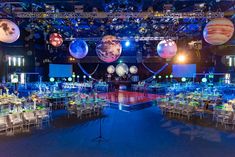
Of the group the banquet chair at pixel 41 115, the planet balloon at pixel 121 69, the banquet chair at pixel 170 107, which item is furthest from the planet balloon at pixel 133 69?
the banquet chair at pixel 41 115

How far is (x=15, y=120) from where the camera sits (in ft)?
26.2

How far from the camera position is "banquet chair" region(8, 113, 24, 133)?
7.88m

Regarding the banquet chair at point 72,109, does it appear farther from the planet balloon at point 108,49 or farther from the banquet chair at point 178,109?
the banquet chair at point 178,109

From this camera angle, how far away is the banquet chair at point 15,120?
7883 mm

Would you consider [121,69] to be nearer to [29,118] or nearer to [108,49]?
[29,118]

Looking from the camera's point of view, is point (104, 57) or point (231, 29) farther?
point (104, 57)

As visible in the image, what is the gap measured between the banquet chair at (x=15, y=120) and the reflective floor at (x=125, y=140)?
1.97 ft

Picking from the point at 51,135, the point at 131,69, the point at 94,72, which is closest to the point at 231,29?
the point at 51,135

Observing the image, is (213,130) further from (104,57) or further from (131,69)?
(131,69)

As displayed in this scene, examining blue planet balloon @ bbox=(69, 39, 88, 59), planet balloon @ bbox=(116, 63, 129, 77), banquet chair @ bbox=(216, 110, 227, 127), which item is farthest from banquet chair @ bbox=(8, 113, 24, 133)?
planet balloon @ bbox=(116, 63, 129, 77)

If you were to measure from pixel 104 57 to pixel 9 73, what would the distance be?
1659 centimetres

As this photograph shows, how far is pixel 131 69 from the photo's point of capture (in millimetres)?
24578

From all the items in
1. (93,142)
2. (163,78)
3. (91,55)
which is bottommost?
(93,142)

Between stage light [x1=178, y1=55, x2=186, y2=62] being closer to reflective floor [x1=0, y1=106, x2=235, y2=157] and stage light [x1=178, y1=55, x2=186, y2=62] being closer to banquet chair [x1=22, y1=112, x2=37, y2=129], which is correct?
reflective floor [x1=0, y1=106, x2=235, y2=157]
